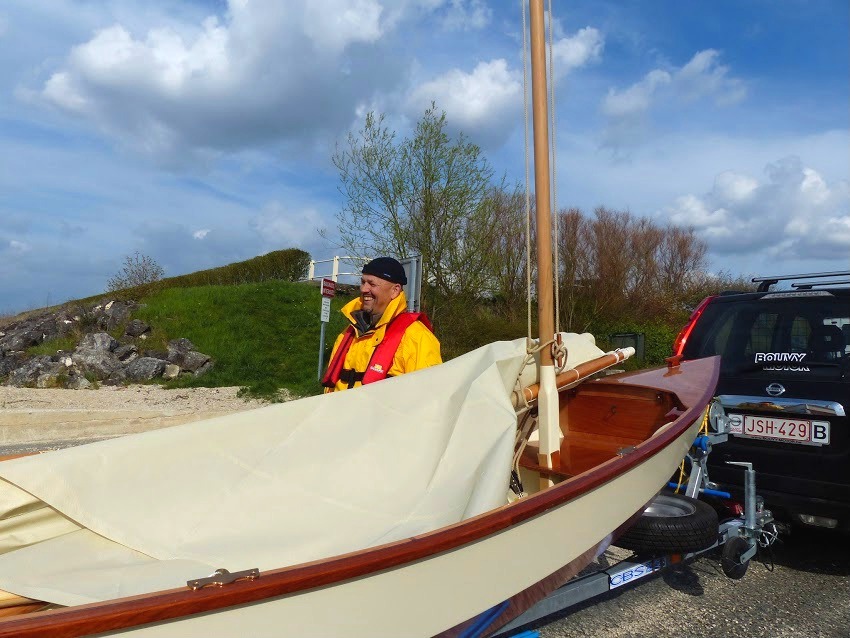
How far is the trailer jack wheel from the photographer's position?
3467 mm

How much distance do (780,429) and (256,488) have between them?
3.22m

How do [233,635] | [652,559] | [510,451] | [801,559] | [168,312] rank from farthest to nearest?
1. [168,312]
2. [801,559]
3. [652,559]
4. [510,451]
5. [233,635]

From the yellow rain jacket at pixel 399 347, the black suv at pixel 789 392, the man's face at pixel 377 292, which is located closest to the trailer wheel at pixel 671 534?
the black suv at pixel 789 392

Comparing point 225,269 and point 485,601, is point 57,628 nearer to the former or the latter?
point 485,601

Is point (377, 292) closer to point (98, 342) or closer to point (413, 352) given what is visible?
point (413, 352)

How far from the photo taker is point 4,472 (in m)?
2.10

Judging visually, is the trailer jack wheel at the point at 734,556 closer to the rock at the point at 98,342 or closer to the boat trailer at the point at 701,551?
the boat trailer at the point at 701,551

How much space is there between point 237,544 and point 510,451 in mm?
1034

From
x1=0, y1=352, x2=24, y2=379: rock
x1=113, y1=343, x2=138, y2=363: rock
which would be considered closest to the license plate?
x1=113, y1=343, x2=138, y2=363: rock

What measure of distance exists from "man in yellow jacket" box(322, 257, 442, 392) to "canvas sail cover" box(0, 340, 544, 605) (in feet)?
2.60

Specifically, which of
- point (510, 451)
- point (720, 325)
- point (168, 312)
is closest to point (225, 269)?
point (168, 312)

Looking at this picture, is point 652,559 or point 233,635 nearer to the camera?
point 233,635

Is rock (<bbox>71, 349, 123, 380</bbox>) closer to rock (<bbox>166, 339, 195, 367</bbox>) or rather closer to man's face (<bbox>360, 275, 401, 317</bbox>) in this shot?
rock (<bbox>166, 339, 195, 367</bbox>)

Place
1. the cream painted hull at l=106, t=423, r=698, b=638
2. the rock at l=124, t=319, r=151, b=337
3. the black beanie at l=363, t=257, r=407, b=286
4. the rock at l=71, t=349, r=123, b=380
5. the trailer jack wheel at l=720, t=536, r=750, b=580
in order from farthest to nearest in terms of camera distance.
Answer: the rock at l=124, t=319, r=151, b=337 → the rock at l=71, t=349, r=123, b=380 → the black beanie at l=363, t=257, r=407, b=286 → the trailer jack wheel at l=720, t=536, r=750, b=580 → the cream painted hull at l=106, t=423, r=698, b=638
